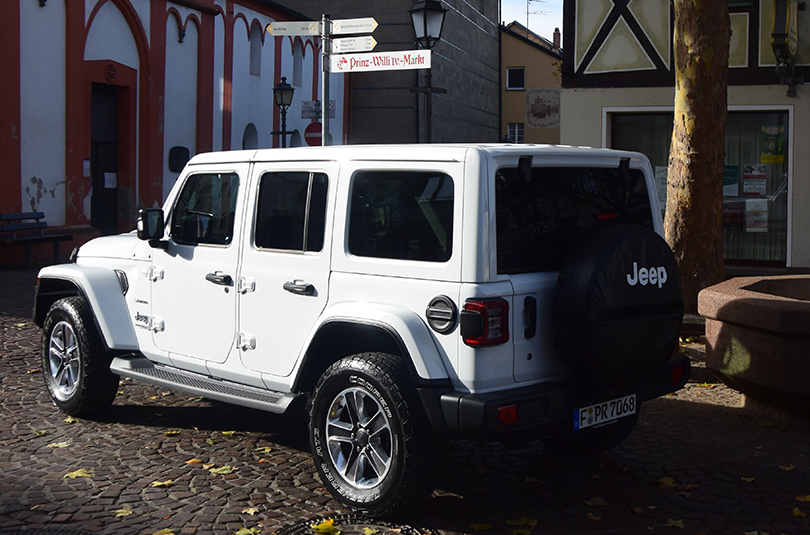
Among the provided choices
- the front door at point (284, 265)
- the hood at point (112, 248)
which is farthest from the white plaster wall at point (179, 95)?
the front door at point (284, 265)

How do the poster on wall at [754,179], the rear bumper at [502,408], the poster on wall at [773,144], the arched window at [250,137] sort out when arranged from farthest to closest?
the arched window at [250,137] → the poster on wall at [754,179] → the poster on wall at [773,144] → the rear bumper at [502,408]

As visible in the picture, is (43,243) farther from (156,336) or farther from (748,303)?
(748,303)

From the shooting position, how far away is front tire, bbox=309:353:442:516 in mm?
4391

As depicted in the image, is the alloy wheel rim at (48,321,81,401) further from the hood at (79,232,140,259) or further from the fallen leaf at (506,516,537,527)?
the fallen leaf at (506,516,537,527)

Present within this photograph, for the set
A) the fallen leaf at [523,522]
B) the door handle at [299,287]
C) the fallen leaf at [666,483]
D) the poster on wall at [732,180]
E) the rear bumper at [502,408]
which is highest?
the poster on wall at [732,180]

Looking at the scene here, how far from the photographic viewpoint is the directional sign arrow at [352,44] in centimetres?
1027

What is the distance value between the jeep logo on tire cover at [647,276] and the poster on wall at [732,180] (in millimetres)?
10836

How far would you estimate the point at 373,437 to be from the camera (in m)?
4.61

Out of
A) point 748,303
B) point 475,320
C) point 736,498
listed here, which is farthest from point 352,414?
point 748,303

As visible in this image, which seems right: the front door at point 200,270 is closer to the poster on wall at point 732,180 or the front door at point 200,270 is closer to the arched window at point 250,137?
the poster on wall at point 732,180

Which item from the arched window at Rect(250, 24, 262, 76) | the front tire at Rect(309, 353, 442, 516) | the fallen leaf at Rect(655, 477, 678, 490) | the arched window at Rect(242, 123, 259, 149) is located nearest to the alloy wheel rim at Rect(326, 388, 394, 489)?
the front tire at Rect(309, 353, 442, 516)

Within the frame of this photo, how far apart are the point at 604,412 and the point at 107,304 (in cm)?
342

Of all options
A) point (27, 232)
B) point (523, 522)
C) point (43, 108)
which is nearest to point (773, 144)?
point (523, 522)

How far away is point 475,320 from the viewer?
424cm
